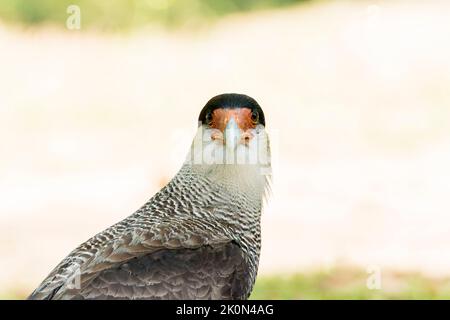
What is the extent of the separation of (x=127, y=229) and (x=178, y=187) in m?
0.35

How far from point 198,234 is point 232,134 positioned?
1.51 ft

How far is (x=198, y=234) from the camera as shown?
3695 millimetres

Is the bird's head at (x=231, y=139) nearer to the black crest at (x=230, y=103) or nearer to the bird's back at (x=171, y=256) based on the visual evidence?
the black crest at (x=230, y=103)

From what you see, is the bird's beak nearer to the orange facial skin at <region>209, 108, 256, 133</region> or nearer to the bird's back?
the orange facial skin at <region>209, 108, 256, 133</region>

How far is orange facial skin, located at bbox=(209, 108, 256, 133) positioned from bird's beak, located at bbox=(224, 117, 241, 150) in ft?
0.07

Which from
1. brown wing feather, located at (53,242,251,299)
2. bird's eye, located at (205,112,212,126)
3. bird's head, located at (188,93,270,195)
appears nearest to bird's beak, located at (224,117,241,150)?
bird's head, located at (188,93,270,195)

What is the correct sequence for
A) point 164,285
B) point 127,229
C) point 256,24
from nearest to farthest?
point 164,285, point 127,229, point 256,24

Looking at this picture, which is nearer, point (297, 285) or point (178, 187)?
point (178, 187)

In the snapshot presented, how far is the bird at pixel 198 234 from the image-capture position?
348cm

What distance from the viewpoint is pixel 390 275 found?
240 inches

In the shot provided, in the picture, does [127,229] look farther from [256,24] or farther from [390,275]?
[256,24]

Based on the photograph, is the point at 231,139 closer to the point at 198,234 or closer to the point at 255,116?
the point at 255,116

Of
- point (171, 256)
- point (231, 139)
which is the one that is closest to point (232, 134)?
point (231, 139)

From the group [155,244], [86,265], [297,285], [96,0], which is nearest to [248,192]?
[155,244]
